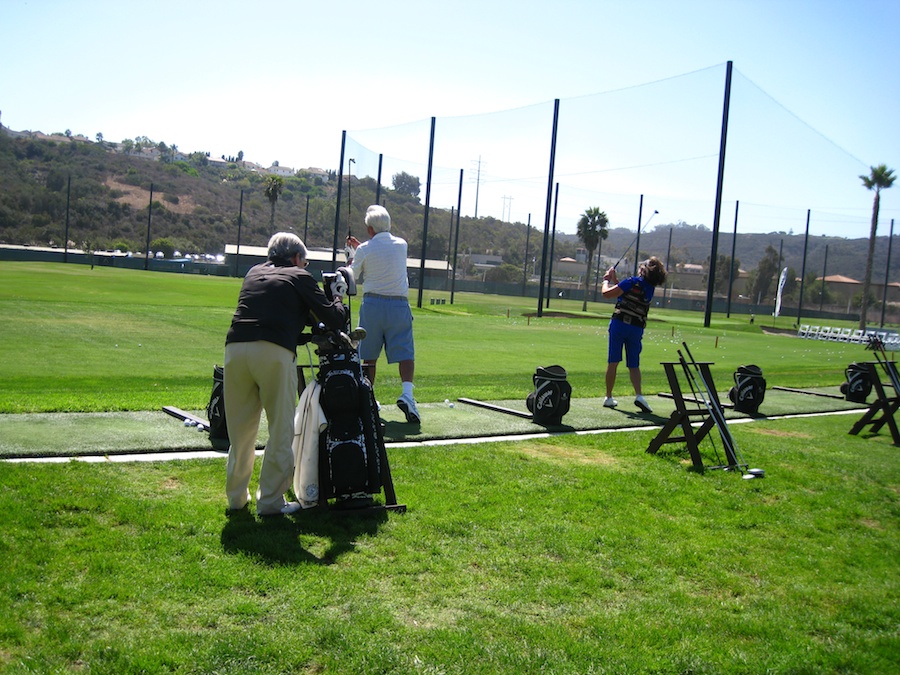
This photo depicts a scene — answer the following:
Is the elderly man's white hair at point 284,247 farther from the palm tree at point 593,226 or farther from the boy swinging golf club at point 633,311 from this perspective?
the palm tree at point 593,226

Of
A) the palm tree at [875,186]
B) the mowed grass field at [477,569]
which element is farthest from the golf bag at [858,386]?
the palm tree at [875,186]

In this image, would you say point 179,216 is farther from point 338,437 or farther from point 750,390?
point 338,437

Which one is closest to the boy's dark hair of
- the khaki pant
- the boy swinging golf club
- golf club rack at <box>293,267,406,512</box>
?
the boy swinging golf club

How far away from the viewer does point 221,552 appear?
16.1ft

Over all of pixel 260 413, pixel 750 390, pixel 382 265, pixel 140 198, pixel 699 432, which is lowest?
pixel 699 432

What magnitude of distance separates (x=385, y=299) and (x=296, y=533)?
3.81m

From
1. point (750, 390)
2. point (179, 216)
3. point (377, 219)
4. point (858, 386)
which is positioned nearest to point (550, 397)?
point (377, 219)

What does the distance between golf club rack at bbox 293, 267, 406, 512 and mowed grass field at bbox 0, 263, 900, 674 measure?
20 cm

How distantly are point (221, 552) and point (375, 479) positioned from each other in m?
1.32

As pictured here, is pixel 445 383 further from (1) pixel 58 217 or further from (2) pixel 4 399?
(1) pixel 58 217

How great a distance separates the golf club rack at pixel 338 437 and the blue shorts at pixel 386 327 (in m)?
2.79

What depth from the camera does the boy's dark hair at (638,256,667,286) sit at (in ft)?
36.2

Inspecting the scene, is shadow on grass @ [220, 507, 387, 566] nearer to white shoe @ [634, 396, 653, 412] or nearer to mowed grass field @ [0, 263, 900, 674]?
mowed grass field @ [0, 263, 900, 674]

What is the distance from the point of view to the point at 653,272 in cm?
1103
